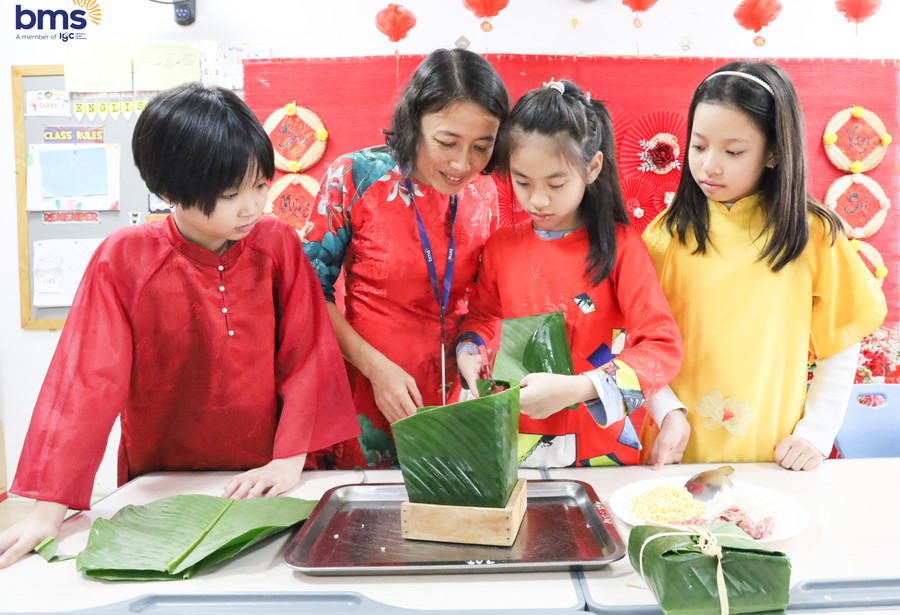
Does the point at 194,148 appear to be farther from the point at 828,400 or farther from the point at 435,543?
the point at 828,400

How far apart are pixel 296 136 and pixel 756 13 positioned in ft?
7.22

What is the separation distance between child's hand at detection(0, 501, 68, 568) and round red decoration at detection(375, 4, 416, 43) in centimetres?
248

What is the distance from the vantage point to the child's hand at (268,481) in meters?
1.31

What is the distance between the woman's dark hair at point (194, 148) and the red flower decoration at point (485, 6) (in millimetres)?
2041

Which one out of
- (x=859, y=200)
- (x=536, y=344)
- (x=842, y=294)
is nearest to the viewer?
(x=536, y=344)

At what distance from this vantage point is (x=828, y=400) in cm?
160

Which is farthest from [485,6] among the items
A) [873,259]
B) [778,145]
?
[873,259]

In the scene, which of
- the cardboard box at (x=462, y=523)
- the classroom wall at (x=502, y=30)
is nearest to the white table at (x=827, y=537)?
the cardboard box at (x=462, y=523)

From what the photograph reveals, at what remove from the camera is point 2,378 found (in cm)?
348

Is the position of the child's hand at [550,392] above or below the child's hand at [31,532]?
above

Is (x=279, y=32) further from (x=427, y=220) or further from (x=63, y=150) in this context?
(x=427, y=220)

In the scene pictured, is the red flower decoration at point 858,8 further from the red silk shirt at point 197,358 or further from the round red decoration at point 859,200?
the red silk shirt at point 197,358

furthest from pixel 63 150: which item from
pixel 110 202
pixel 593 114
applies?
pixel 593 114

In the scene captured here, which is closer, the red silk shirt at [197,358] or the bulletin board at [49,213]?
the red silk shirt at [197,358]
